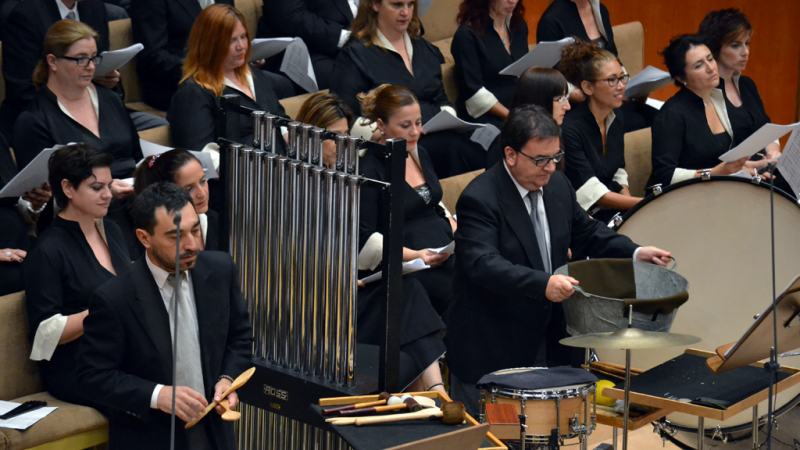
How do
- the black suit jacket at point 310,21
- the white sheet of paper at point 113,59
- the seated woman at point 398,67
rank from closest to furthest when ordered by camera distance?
the white sheet of paper at point 113,59
the seated woman at point 398,67
the black suit jacket at point 310,21

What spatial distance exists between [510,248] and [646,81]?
2497mm

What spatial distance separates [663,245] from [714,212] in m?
0.23

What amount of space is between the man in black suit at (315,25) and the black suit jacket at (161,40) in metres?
0.54

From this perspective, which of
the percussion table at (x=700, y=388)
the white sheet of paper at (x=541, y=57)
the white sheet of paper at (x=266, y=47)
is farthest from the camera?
the white sheet of paper at (x=541, y=57)

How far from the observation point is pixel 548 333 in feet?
11.8

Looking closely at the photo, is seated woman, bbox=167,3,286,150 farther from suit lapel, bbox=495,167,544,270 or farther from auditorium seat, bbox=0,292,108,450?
suit lapel, bbox=495,167,544,270

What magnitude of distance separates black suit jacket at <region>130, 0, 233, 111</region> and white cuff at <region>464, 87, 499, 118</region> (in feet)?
5.06

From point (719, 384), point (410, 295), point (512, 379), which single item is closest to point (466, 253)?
point (410, 295)

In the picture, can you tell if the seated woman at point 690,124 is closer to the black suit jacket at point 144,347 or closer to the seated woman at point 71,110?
the seated woman at point 71,110

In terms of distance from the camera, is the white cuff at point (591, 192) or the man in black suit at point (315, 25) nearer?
the white cuff at point (591, 192)

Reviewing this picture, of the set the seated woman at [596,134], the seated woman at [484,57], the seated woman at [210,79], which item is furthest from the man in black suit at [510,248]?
the seated woman at [484,57]

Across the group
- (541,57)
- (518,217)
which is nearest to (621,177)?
(541,57)

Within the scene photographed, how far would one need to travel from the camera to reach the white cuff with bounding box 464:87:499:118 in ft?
17.8

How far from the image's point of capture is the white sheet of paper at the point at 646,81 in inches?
217
